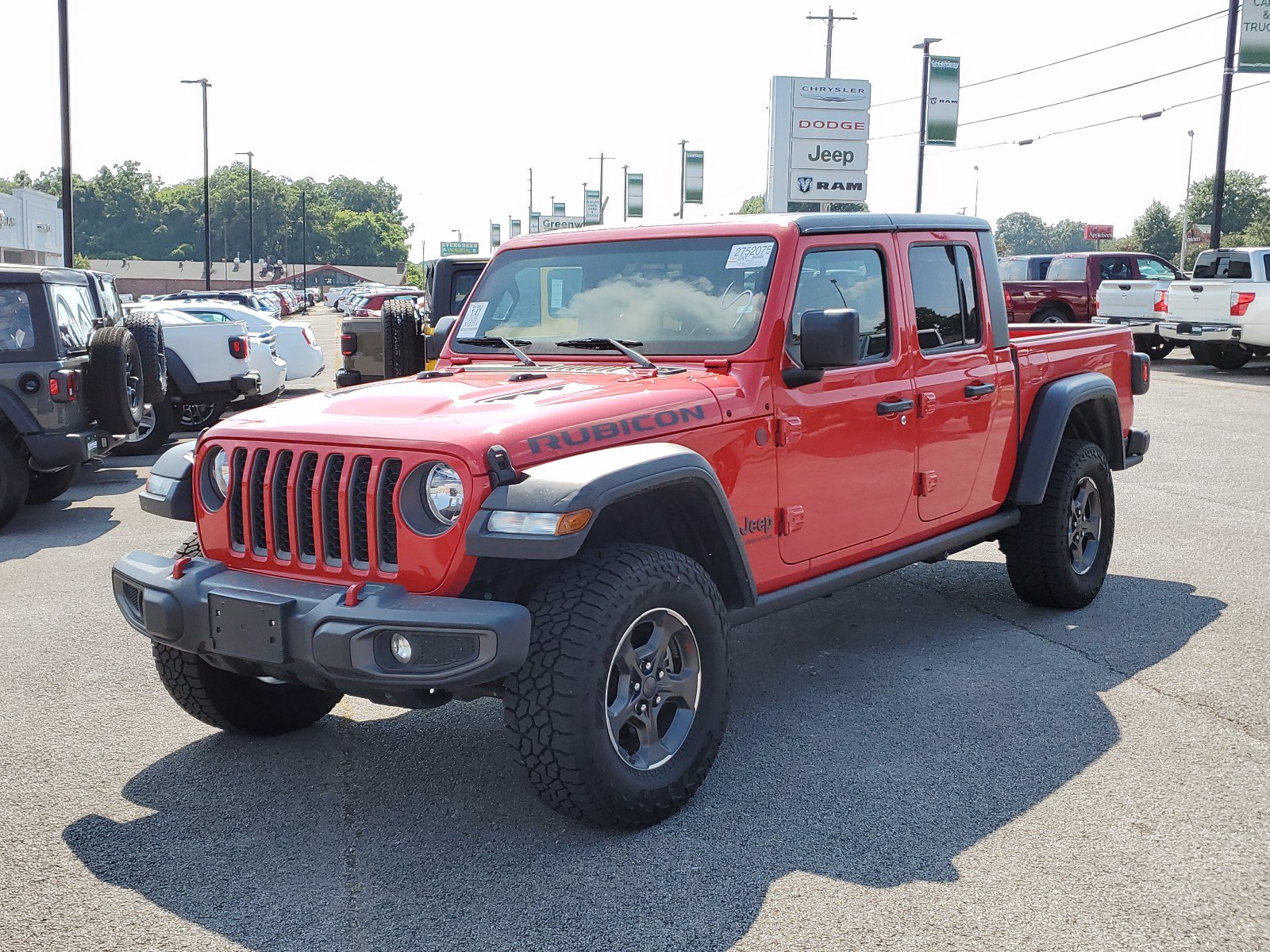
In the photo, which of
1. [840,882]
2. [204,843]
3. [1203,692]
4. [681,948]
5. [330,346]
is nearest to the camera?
[681,948]

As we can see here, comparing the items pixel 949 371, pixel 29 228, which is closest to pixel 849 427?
pixel 949 371

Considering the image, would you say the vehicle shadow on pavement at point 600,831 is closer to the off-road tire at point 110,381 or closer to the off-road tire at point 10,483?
the off-road tire at point 10,483

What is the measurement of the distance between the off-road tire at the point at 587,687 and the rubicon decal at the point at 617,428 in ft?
1.18

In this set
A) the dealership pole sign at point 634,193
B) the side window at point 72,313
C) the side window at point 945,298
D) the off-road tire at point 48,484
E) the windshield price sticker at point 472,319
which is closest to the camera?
the windshield price sticker at point 472,319

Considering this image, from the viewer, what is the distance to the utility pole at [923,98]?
1394 inches

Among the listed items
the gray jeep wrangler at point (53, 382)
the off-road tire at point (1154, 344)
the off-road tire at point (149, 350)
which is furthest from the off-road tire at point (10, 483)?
the off-road tire at point (1154, 344)

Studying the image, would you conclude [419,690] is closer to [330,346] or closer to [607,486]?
[607,486]

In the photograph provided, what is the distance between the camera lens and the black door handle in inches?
203

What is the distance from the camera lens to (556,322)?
17.1 ft

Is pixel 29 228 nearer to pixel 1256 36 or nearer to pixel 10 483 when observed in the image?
pixel 1256 36

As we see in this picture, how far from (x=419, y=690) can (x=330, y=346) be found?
33.8 meters

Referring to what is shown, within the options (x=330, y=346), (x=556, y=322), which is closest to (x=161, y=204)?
(x=330, y=346)

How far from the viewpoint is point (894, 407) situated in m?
5.23

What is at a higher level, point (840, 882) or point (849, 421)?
point (849, 421)
